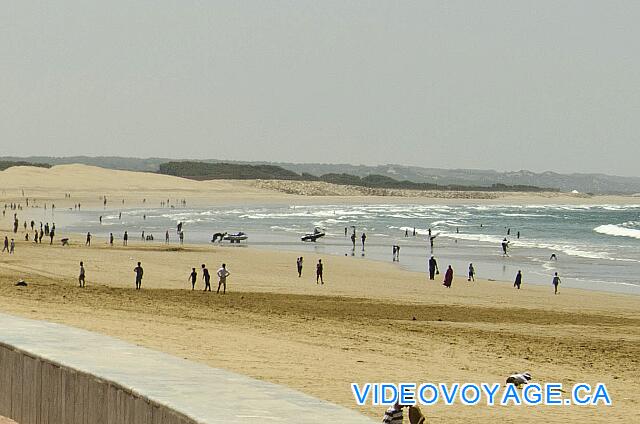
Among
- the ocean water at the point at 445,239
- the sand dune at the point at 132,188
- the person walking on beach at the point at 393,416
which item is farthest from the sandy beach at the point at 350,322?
the sand dune at the point at 132,188

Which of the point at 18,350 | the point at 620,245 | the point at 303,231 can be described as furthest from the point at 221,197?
the point at 18,350

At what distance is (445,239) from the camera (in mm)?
71062

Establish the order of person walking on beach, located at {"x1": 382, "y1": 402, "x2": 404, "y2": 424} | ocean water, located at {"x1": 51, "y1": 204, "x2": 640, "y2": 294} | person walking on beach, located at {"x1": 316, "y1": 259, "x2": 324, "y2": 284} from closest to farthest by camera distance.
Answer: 1. person walking on beach, located at {"x1": 382, "y1": 402, "x2": 404, "y2": 424}
2. person walking on beach, located at {"x1": 316, "y1": 259, "x2": 324, "y2": 284}
3. ocean water, located at {"x1": 51, "y1": 204, "x2": 640, "y2": 294}

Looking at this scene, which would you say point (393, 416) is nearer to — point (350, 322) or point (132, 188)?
point (350, 322)

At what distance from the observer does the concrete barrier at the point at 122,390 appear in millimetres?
6383

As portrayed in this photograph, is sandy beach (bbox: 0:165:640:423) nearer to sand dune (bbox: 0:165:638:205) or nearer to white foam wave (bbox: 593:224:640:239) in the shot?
white foam wave (bbox: 593:224:640:239)

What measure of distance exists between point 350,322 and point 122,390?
14849 mm

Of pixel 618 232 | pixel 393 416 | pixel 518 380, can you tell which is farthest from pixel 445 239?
pixel 393 416

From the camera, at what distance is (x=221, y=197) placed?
517ft

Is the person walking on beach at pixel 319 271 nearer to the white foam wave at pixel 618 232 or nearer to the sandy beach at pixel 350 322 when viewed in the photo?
the sandy beach at pixel 350 322

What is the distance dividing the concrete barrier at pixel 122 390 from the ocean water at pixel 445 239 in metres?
30.2

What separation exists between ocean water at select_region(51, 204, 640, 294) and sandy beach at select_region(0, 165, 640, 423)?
6.51 metres

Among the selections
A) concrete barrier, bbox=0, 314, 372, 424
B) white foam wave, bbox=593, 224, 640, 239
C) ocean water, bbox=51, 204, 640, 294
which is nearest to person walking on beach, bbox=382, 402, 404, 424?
concrete barrier, bbox=0, 314, 372, 424

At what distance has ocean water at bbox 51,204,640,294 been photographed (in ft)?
151
